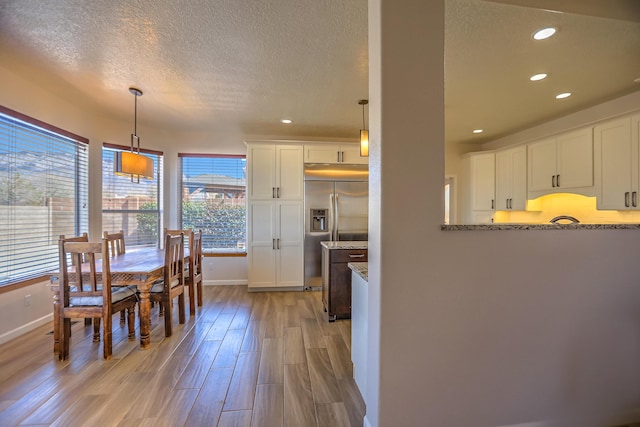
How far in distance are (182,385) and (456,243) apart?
2009mm

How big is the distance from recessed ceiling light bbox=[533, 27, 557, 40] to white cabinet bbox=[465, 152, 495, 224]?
272 cm

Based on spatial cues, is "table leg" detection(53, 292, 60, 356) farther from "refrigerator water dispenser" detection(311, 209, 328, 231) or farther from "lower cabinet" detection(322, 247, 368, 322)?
"refrigerator water dispenser" detection(311, 209, 328, 231)

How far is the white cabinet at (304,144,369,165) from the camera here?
165 inches

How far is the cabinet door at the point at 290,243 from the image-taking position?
420 centimetres

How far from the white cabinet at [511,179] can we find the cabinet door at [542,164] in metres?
0.10

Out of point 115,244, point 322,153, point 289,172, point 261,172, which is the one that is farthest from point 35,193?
point 322,153

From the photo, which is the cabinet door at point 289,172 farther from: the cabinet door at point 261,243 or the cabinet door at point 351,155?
the cabinet door at point 351,155

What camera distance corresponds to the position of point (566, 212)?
365cm

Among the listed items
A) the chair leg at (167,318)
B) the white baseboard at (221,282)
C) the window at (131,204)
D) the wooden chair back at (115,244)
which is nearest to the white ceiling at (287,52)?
the window at (131,204)

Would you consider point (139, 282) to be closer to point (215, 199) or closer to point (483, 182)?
point (215, 199)

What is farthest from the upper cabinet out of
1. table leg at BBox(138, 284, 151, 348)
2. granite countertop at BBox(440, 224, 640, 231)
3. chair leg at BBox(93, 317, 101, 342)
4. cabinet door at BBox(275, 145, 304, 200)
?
granite countertop at BBox(440, 224, 640, 231)

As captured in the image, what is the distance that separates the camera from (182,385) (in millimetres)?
1833

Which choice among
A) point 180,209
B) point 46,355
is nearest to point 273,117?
point 180,209

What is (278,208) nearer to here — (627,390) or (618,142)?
(627,390)
